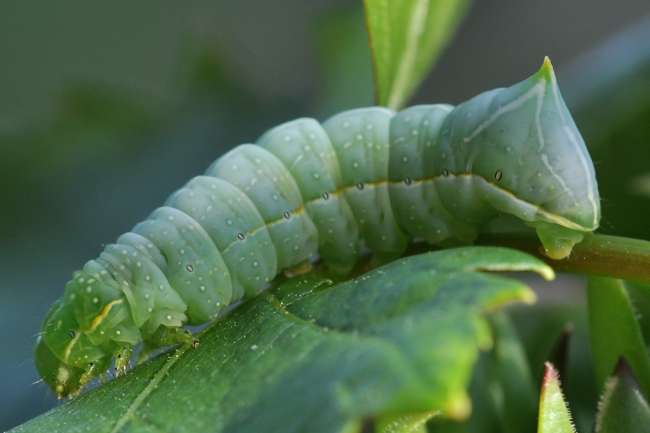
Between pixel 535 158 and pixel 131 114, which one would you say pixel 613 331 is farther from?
pixel 131 114

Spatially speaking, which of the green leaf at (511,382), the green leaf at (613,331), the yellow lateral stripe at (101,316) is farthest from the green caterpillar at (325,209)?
the green leaf at (511,382)

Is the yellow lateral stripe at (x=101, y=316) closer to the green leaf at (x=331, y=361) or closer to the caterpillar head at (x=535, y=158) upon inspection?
the green leaf at (x=331, y=361)

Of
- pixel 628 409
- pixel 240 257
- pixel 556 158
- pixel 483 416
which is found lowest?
pixel 483 416

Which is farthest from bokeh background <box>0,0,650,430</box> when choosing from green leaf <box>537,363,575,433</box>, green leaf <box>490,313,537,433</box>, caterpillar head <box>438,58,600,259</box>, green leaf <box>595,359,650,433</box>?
green leaf <box>537,363,575,433</box>

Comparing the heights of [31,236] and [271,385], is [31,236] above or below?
below

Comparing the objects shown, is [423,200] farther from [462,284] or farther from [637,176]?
[462,284]


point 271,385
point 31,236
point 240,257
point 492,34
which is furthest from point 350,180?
point 492,34

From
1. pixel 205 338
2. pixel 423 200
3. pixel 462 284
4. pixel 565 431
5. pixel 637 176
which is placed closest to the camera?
pixel 462 284

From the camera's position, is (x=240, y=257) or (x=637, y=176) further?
(x=637, y=176)
